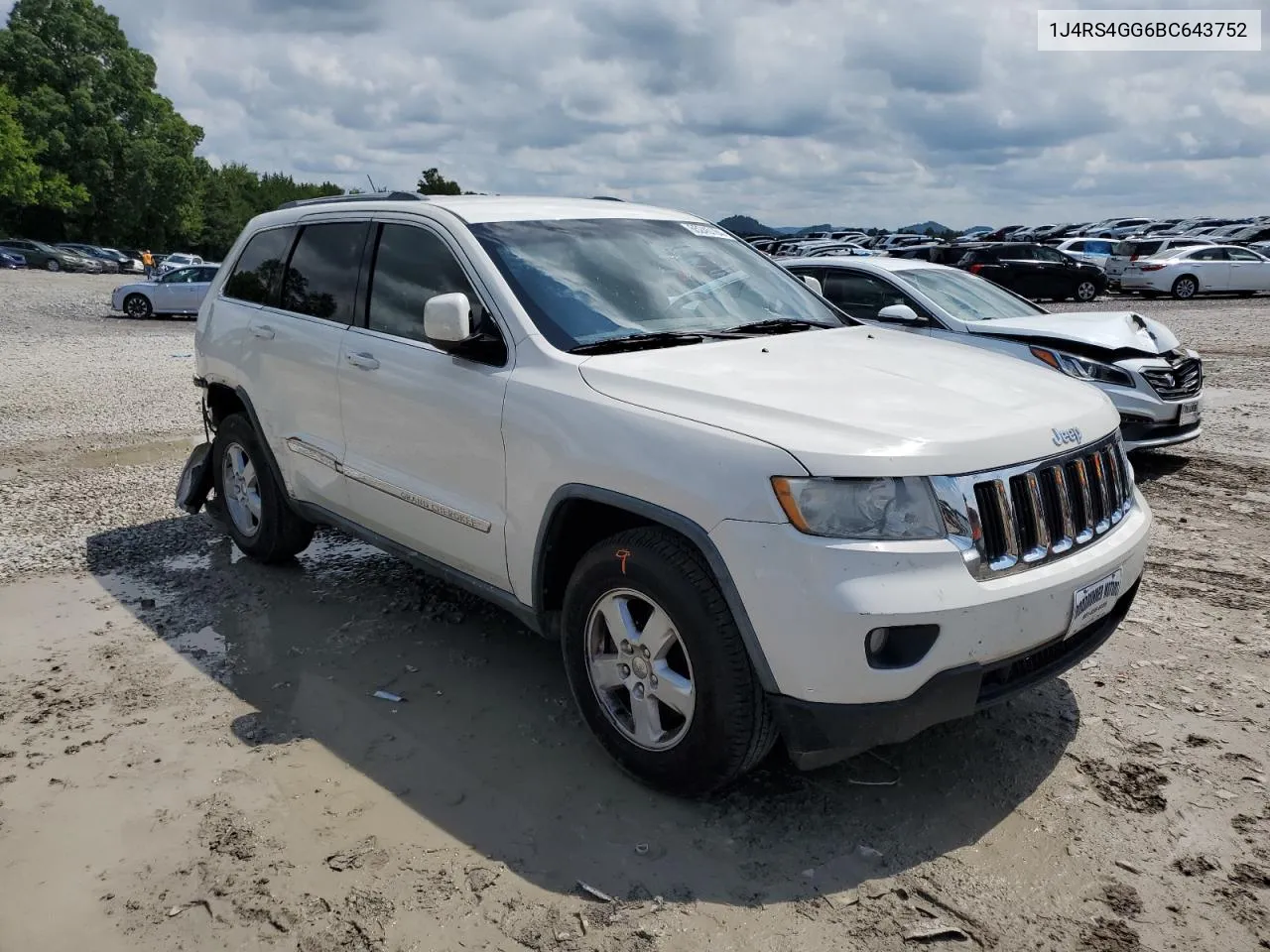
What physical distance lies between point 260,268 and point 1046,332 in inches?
220

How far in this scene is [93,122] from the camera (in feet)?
208

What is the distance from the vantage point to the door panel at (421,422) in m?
3.83

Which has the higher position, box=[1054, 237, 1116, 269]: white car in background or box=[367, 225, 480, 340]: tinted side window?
box=[1054, 237, 1116, 269]: white car in background

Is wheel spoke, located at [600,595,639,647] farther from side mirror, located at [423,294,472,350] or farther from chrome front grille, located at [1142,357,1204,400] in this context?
chrome front grille, located at [1142,357,1204,400]

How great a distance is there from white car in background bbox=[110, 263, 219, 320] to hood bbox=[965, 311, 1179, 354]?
69.7 ft

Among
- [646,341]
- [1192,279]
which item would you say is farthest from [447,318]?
[1192,279]

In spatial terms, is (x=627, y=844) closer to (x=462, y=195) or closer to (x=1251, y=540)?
(x=462, y=195)

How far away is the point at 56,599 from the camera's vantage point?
211 inches

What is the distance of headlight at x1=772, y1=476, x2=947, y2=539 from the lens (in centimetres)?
287

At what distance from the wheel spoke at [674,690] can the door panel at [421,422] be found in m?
0.84

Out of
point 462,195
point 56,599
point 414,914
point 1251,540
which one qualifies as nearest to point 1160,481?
point 1251,540

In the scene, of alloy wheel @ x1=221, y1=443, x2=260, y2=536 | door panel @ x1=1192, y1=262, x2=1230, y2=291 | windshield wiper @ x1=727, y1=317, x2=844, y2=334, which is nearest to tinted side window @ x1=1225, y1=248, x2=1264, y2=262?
door panel @ x1=1192, y1=262, x2=1230, y2=291

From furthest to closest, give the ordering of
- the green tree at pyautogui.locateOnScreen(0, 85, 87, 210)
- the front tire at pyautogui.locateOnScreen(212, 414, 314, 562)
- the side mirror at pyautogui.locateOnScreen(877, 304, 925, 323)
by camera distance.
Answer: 1. the green tree at pyautogui.locateOnScreen(0, 85, 87, 210)
2. the side mirror at pyautogui.locateOnScreen(877, 304, 925, 323)
3. the front tire at pyautogui.locateOnScreen(212, 414, 314, 562)

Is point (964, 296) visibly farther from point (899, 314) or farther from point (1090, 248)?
point (1090, 248)
